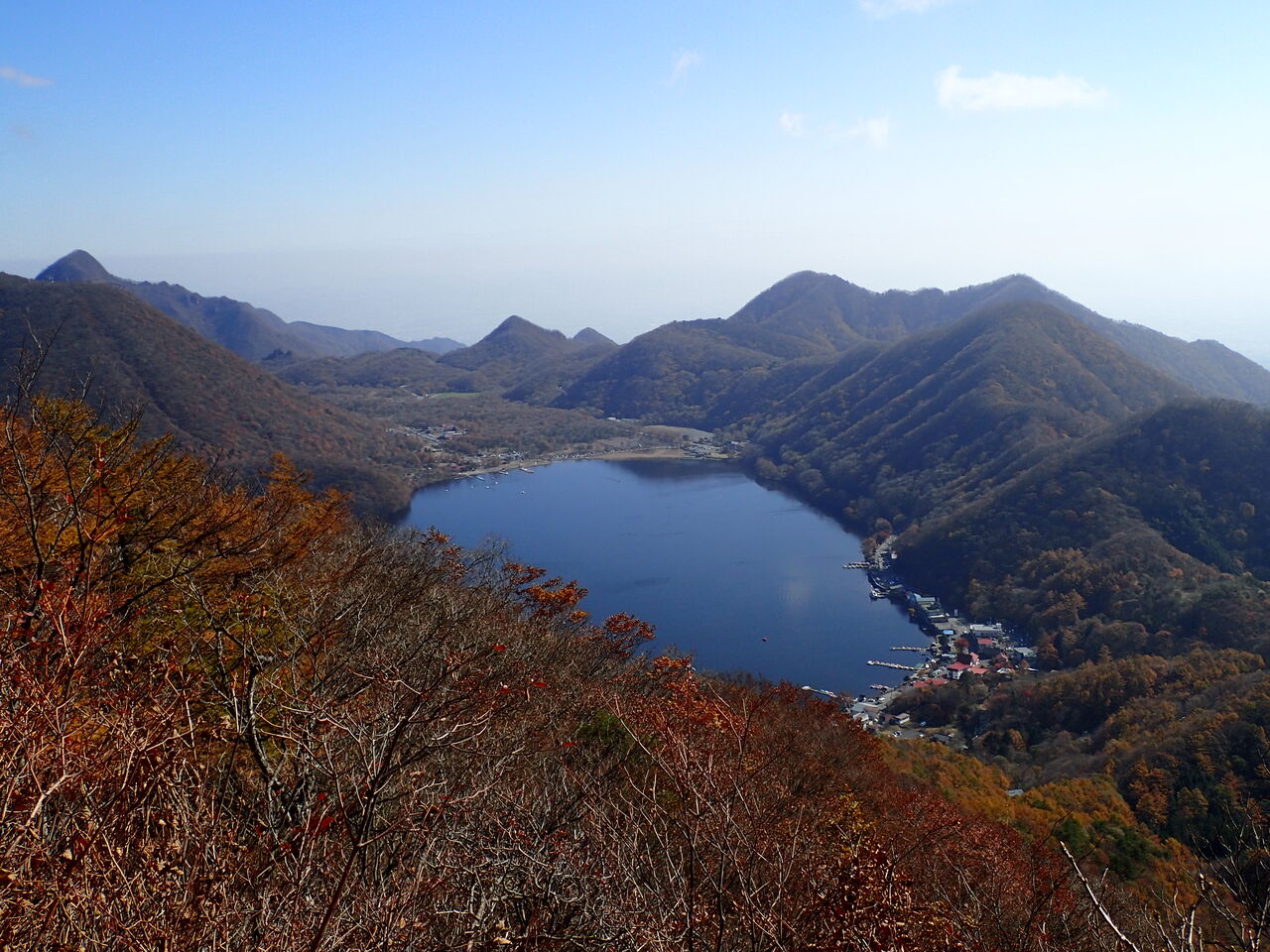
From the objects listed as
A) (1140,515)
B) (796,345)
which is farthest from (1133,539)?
(796,345)

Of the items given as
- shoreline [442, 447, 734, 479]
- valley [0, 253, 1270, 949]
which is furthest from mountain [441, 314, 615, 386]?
shoreline [442, 447, 734, 479]

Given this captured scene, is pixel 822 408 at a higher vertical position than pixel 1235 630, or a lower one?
higher

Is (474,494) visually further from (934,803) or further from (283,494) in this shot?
(934,803)

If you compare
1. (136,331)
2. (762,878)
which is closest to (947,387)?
(136,331)

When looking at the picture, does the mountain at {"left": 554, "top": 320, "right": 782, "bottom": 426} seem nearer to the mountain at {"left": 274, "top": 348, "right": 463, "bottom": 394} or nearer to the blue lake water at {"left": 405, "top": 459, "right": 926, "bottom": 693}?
the mountain at {"left": 274, "top": 348, "right": 463, "bottom": 394}

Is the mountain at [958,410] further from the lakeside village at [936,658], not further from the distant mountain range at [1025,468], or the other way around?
the lakeside village at [936,658]

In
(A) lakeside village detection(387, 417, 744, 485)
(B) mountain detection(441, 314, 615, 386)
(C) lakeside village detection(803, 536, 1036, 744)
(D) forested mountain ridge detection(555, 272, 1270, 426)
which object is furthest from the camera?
(B) mountain detection(441, 314, 615, 386)

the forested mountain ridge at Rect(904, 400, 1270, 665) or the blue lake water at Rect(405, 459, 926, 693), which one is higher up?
the forested mountain ridge at Rect(904, 400, 1270, 665)
